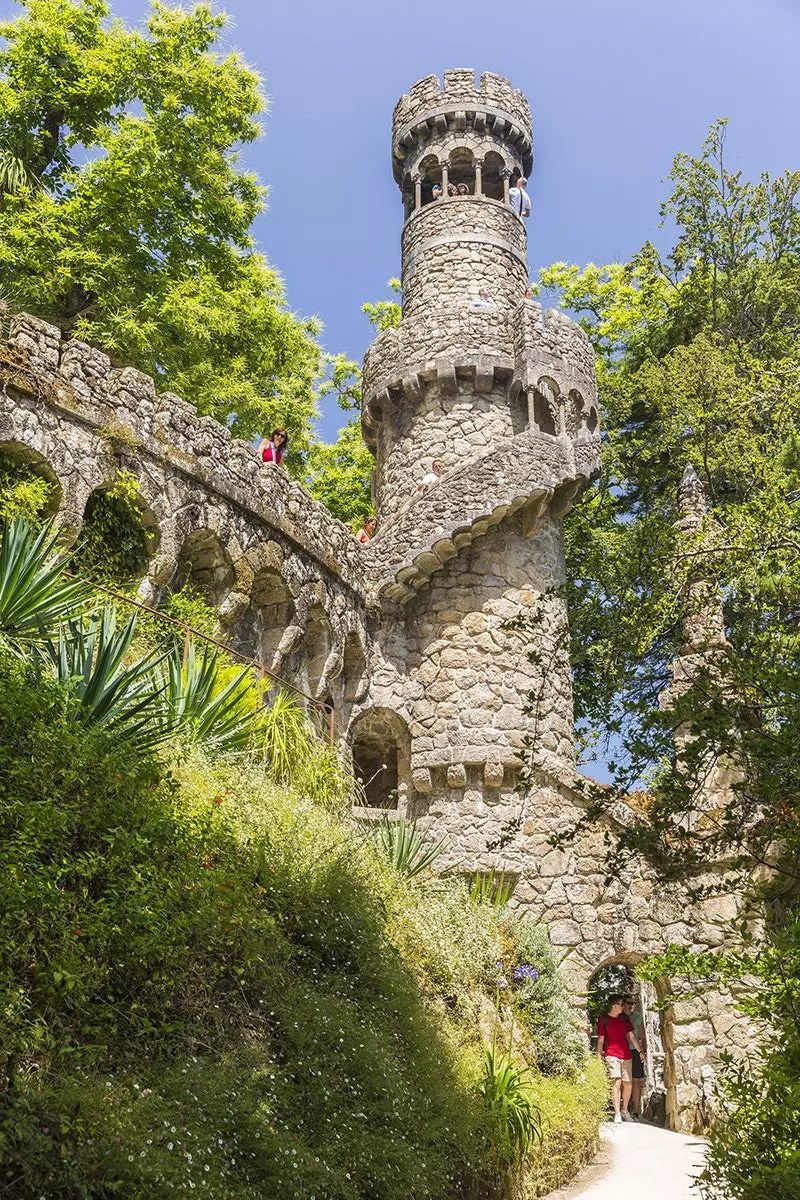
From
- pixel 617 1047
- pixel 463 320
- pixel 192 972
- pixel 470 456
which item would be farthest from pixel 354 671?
pixel 192 972

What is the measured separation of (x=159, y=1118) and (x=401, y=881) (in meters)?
5.27

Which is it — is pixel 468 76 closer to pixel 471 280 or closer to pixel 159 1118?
pixel 471 280

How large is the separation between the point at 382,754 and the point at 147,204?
8700 mm

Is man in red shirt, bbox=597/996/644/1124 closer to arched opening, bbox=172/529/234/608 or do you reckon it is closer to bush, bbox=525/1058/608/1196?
bush, bbox=525/1058/608/1196

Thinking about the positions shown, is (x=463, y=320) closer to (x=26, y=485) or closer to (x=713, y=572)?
(x=26, y=485)

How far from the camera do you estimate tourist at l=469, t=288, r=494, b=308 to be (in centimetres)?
1689

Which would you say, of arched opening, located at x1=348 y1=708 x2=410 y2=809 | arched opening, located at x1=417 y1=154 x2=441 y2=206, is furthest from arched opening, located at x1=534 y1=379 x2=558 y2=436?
arched opening, located at x1=348 y1=708 x2=410 y2=809

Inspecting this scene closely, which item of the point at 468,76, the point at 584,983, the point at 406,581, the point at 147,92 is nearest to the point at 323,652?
the point at 406,581

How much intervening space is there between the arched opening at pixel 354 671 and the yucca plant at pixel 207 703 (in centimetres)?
521

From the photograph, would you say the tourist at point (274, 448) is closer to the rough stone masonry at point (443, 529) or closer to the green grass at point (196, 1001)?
the rough stone masonry at point (443, 529)

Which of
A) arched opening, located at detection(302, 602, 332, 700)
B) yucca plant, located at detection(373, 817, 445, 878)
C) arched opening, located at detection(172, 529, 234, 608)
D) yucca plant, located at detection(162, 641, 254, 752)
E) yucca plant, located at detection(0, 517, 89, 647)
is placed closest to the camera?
yucca plant, located at detection(0, 517, 89, 647)

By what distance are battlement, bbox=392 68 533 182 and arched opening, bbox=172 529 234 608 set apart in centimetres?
1086

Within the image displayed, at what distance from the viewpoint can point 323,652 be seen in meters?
13.2

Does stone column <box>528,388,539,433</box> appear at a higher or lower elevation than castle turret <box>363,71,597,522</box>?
lower
